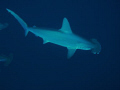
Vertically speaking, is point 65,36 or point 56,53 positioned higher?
point 65,36

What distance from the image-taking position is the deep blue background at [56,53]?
34.2 ft

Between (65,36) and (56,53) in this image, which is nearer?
(65,36)

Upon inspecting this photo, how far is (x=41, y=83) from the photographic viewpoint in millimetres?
10531

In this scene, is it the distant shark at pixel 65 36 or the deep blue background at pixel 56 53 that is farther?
the deep blue background at pixel 56 53

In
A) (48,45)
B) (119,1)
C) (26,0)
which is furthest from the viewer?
(119,1)

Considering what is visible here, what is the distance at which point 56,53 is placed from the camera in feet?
33.3

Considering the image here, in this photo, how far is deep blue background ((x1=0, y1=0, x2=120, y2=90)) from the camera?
1043 cm

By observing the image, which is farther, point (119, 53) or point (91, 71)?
Answer: point (119, 53)

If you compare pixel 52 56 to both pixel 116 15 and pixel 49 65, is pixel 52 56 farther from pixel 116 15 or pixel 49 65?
pixel 116 15

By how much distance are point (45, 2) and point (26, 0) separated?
1465 mm

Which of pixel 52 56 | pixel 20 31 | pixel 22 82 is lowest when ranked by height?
pixel 22 82

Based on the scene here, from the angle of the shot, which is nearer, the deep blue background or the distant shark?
the distant shark

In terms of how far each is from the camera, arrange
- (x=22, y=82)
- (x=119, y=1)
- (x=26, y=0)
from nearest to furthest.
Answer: (x=22, y=82), (x=26, y=0), (x=119, y=1)

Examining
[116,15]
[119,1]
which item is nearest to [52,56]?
[116,15]
